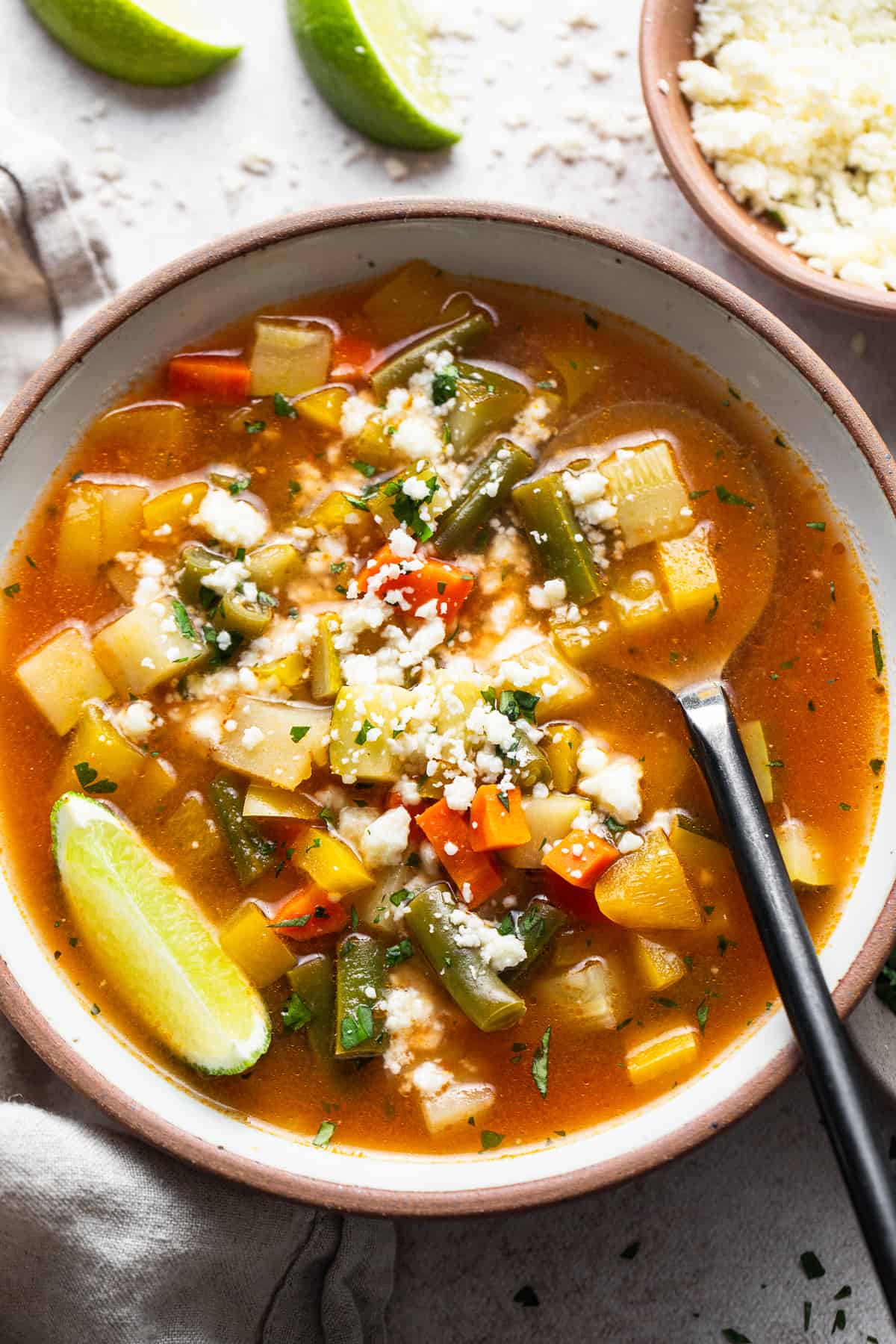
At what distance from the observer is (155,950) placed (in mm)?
3084

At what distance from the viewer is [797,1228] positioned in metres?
3.58

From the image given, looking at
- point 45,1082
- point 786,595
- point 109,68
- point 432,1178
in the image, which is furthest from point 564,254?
point 45,1082

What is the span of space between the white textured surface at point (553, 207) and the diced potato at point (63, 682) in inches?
48.9

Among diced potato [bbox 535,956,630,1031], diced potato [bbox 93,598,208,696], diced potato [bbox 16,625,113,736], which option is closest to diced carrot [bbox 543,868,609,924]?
diced potato [bbox 535,956,630,1031]

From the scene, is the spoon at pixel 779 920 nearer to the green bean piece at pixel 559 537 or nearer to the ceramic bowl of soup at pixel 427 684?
the ceramic bowl of soup at pixel 427 684

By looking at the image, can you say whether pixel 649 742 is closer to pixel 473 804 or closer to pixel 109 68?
pixel 473 804

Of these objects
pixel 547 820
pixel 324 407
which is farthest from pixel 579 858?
pixel 324 407

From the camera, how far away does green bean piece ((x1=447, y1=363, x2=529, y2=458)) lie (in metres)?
3.31

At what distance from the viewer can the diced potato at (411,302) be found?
3.36m

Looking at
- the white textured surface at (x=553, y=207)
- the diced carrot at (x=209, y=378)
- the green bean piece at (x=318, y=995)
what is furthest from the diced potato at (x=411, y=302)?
the green bean piece at (x=318, y=995)

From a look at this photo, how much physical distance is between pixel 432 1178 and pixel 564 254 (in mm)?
2461

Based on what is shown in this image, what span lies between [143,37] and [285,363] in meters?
1.13

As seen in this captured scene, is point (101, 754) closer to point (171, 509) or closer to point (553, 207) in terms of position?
point (171, 509)

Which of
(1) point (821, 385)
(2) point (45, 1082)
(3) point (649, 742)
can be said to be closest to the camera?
(1) point (821, 385)
